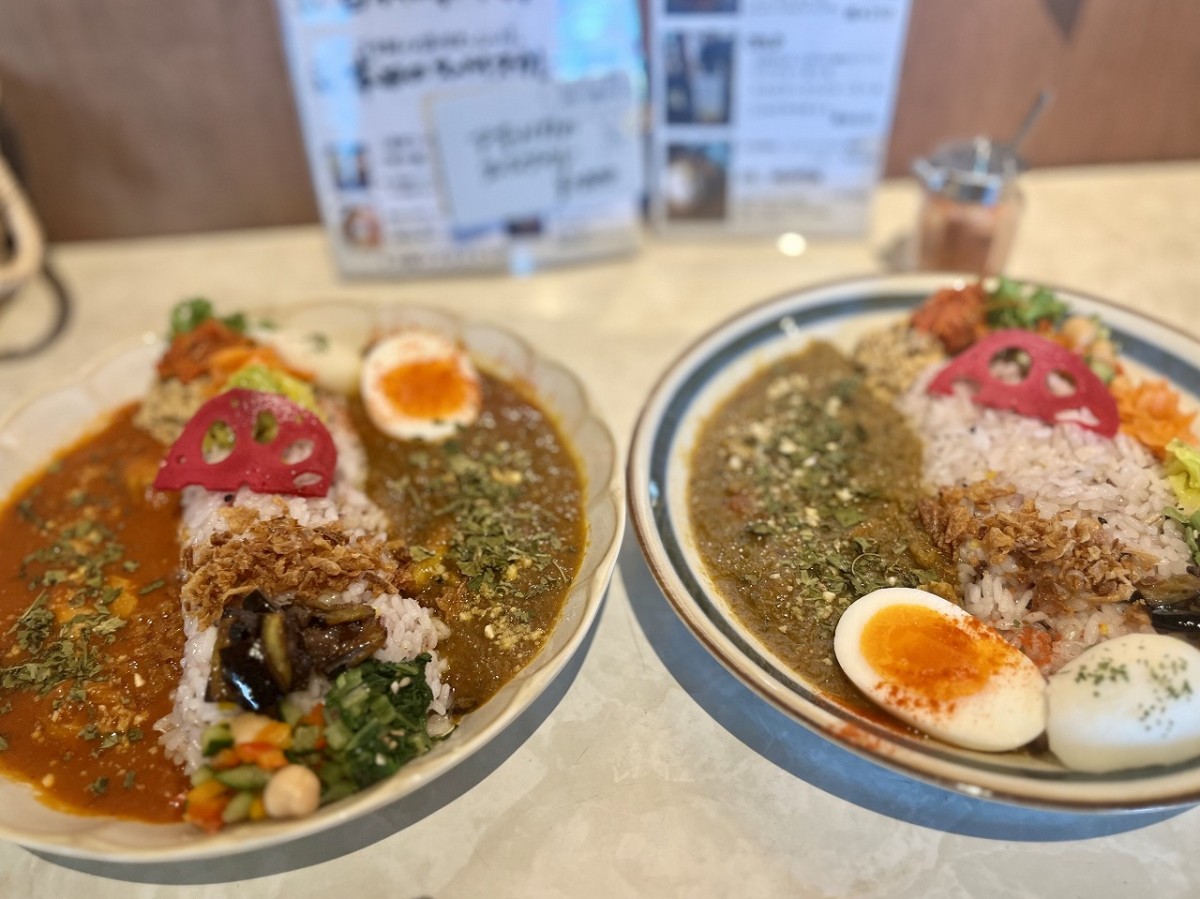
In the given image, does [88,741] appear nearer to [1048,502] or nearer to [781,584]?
[781,584]

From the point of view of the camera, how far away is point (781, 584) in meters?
2.32

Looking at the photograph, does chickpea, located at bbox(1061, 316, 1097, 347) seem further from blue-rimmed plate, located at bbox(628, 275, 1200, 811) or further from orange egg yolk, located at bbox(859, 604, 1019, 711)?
orange egg yolk, located at bbox(859, 604, 1019, 711)

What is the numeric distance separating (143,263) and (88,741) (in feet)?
8.38

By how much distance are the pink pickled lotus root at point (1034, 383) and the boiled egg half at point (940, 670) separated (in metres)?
0.83

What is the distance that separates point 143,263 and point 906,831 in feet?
12.5

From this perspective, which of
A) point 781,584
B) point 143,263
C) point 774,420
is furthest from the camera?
point 143,263

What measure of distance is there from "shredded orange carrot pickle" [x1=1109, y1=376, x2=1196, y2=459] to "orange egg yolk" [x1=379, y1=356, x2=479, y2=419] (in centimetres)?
208

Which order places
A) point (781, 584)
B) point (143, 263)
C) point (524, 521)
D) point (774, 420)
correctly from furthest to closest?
point (143, 263) < point (774, 420) < point (524, 521) < point (781, 584)

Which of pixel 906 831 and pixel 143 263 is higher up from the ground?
pixel 143 263

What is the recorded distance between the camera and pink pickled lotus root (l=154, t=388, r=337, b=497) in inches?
96.4

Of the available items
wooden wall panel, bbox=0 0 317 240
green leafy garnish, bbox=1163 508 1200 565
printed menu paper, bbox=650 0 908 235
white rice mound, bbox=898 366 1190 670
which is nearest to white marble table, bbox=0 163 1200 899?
white rice mound, bbox=898 366 1190 670

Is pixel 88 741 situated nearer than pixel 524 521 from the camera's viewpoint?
Yes

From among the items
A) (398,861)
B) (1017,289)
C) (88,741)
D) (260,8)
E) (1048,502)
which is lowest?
(398,861)

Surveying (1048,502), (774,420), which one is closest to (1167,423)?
(1048,502)
